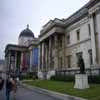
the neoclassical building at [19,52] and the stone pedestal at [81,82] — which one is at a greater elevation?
A: the neoclassical building at [19,52]

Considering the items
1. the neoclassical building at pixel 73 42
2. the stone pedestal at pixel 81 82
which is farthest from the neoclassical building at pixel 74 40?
the stone pedestal at pixel 81 82

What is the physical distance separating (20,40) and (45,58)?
3750 cm

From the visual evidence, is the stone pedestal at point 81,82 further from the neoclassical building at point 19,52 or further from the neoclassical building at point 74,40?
the neoclassical building at point 19,52

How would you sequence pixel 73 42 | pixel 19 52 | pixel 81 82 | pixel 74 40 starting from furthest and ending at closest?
pixel 19 52 < pixel 73 42 < pixel 74 40 < pixel 81 82

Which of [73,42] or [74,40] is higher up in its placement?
[74,40]

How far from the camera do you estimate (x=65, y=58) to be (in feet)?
109

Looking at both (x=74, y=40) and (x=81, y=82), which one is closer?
(x=81, y=82)

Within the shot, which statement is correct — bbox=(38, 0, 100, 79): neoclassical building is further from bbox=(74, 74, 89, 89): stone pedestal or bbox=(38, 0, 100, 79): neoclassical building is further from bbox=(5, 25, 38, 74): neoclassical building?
bbox=(5, 25, 38, 74): neoclassical building

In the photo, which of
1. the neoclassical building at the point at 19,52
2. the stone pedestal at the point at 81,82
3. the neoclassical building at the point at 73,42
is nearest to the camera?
the stone pedestal at the point at 81,82

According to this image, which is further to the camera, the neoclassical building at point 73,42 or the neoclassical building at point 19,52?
the neoclassical building at point 19,52

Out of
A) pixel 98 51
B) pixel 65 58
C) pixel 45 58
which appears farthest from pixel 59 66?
pixel 98 51

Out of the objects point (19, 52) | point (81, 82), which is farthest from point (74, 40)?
point (19, 52)

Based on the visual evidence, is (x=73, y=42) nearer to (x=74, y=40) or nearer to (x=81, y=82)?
(x=74, y=40)

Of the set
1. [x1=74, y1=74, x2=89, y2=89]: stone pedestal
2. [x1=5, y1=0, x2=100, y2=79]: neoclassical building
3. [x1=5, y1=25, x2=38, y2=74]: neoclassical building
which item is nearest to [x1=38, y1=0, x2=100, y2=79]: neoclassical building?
[x1=5, y1=0, x2=100, y2=79]: neoclassical building
